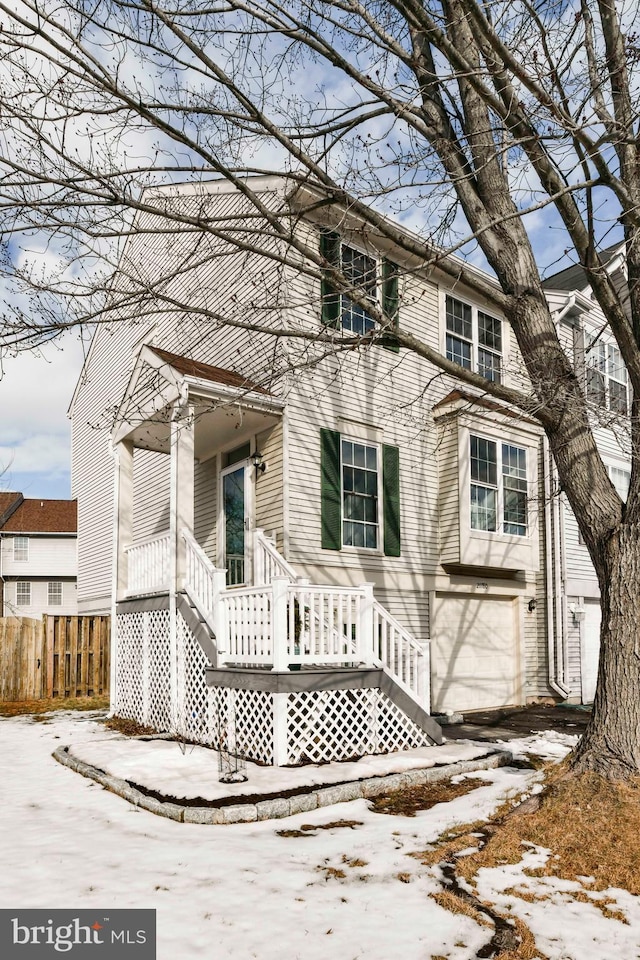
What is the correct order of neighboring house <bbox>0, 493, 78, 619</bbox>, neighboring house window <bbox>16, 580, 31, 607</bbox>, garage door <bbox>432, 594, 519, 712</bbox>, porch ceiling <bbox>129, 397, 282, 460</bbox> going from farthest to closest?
neighboring house window <bbox>16, 580, 31, 607</bbox>, neighboring house <bbox>0, 493, 78, 619</bbox>, garage door <bbox>432, 594, 519, 712</bbox>, porch ceiling <bbox>129, 397, 282, 460</bbox>

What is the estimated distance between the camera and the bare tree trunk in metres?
5.83

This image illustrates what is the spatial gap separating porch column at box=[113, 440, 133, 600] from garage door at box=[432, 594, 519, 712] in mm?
5273

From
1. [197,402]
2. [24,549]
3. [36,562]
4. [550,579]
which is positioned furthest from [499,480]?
[24,549]

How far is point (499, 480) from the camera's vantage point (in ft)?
45.3

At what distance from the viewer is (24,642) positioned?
14812mm

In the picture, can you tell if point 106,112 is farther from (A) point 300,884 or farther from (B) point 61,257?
(A) point 300,884

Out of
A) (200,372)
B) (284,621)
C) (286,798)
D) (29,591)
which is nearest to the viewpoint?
(286,798)

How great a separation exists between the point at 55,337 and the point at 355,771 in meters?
4.81

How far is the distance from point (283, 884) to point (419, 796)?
2581 millimetres

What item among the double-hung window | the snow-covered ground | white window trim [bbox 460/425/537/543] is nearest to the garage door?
white window trim [bbox 460/425/537/543]

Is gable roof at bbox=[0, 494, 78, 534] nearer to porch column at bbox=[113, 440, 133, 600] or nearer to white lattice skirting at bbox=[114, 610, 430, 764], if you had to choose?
porch column at bbox=[113, 440, 133, 600]

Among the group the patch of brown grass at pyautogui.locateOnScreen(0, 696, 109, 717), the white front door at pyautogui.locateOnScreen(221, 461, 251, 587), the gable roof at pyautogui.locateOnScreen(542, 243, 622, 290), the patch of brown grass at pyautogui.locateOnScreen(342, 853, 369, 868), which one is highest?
the gable roof at pyautogui.locateOnScreen(542, 243, 622, 290)

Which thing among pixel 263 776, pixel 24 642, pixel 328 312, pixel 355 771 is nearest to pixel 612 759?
pixel 355 771

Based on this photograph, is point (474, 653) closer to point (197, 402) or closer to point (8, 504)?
point (197, 402)
